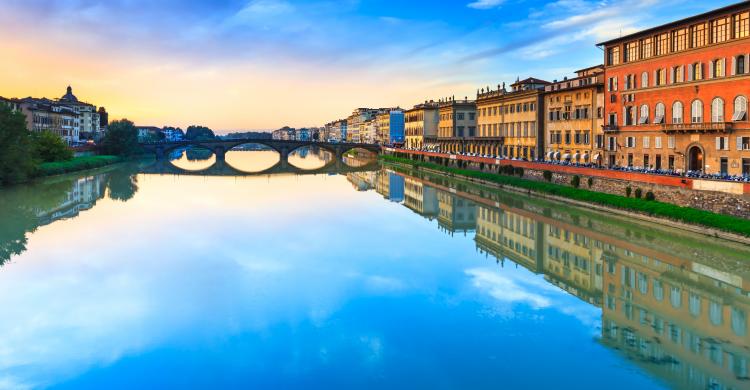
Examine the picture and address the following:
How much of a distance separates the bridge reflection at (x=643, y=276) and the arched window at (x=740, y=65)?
919cm

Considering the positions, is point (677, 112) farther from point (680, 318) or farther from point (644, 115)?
point (680, 318)

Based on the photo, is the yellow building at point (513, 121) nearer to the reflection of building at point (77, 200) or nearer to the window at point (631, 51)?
the window at point (631, 51)

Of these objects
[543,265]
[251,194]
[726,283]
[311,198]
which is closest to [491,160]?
[311,198]

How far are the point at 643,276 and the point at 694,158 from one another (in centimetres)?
1702

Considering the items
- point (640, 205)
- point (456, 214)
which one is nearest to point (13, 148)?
point (456, 214)

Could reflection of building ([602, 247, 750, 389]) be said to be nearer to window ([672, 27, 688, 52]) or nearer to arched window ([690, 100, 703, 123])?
arched window ([690, 100, 703, 123])

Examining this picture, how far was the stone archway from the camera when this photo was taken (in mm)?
32625

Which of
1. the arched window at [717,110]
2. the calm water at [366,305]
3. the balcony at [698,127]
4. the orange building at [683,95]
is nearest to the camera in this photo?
the calm water at [366,305]

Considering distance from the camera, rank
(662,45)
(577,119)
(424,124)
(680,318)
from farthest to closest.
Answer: (424,124) < (577,119) < (662,45) < (680,318)

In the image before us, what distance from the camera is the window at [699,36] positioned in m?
30.9

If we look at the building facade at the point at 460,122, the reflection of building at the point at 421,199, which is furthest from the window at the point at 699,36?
the building facade at the point at 460,122

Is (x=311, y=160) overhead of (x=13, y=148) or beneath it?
overhead

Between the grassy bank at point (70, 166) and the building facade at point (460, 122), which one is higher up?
the building facade at point (460, 122)

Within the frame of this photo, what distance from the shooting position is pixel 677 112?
33.5m
